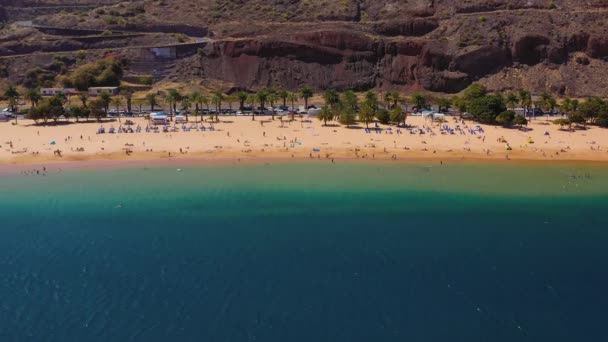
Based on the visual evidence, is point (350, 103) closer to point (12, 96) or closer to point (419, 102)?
point (419, 102)

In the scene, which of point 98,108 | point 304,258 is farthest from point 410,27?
point 304,258

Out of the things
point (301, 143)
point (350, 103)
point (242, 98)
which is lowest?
point (301, 143)

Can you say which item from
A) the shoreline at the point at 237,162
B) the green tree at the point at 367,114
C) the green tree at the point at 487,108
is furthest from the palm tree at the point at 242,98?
the green tree at the point at 487,108

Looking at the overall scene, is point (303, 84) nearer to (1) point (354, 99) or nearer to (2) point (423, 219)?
(1) point (354, 99)

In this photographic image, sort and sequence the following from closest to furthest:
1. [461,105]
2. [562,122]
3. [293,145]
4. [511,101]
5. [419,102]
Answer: [293,145], [562,122], [461,105], [511,101], [419,102]

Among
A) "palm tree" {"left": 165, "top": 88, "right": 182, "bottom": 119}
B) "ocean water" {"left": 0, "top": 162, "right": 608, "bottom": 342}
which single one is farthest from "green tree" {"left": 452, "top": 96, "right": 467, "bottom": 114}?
"palm tree" {"left": 165, "top": 88, "right": 182, "bottom": 119}

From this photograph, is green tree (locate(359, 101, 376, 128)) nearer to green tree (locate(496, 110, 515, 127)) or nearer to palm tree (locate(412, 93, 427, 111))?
palm tree (locate(412, 93, 427, 111))
